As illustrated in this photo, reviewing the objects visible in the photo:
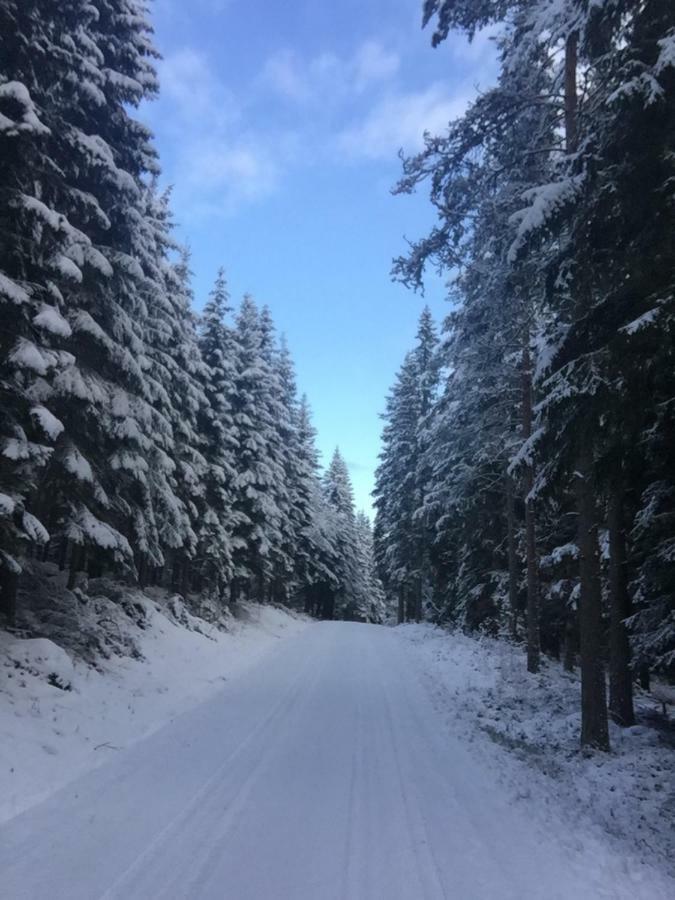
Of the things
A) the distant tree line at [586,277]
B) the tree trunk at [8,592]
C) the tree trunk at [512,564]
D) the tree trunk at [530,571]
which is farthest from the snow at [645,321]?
the tree trunk at [512,564]

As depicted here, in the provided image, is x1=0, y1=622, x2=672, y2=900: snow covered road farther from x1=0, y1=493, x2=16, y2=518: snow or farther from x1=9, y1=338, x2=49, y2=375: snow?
x1=9, y1=338, x2=49, y2=375: snow

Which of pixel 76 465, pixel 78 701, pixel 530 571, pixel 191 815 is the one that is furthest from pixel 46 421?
pixel 530 571

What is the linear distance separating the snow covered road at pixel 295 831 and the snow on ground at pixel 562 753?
1.66 feet

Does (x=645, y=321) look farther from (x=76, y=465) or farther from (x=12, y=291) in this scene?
(x=76, y=465)

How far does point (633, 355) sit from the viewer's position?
703 centimetres

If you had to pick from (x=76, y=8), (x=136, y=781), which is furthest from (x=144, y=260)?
(x=136, y=781)

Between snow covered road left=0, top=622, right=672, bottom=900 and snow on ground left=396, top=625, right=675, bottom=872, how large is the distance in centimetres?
50

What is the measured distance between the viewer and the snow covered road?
4.88 metres

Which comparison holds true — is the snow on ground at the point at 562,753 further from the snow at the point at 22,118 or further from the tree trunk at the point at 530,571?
the snow at the point at 22,118

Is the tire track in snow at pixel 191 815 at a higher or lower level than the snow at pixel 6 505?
lower

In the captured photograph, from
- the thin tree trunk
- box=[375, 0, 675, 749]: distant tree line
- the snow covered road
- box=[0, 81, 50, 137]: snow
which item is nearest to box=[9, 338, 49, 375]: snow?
box=[0, 81, 50, 137]: snow

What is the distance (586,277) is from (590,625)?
18.2 feet

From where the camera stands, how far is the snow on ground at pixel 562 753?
272 inches

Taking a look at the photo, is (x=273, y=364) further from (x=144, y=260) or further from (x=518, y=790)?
(x=518, y=790)
